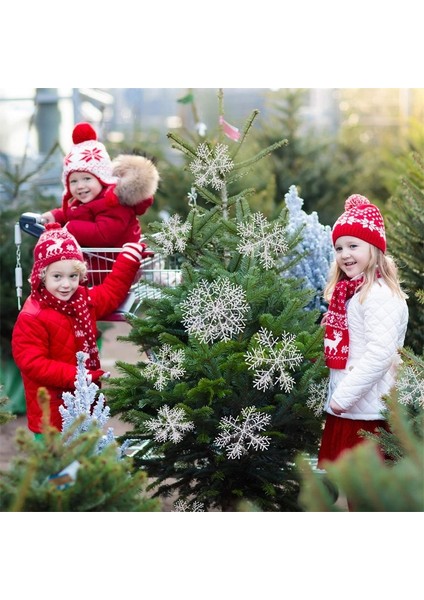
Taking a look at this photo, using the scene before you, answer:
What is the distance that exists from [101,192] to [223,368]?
161cm

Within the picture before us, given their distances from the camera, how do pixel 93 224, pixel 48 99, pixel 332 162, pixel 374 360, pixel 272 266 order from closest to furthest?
pixel 374 360
pixel 272 266
pixel 93 224
pixel 48 99
pixel 332 162

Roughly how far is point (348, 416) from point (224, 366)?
0.62 m

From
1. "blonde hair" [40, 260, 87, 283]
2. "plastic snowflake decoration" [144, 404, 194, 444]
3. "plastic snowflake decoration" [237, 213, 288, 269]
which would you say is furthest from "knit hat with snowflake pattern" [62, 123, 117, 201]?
"plastic snowflake decoration" [144, 404, 194, 444]

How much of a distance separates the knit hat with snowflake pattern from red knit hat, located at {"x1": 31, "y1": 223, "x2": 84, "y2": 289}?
617 millimetres

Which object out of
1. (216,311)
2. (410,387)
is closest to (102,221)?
(216,311)

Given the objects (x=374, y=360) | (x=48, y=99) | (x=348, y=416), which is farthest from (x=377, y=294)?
(x=48, y=99)

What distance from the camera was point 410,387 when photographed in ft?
12.7

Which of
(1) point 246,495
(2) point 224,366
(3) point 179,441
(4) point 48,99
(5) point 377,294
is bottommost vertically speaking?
(1) point 246,495

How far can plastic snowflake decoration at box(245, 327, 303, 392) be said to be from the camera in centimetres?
409

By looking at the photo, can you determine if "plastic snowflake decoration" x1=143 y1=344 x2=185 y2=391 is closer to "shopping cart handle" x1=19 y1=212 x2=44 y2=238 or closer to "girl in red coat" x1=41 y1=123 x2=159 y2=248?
"girl in red coat" x1=41 y1=123 x2=159 y2=248

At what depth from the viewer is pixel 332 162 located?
36.7 feet

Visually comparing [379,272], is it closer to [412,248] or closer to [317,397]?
[317,397]

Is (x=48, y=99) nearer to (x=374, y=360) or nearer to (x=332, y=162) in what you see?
(x=332, y=162)

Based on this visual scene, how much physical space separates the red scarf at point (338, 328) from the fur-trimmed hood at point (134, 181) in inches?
55.4
